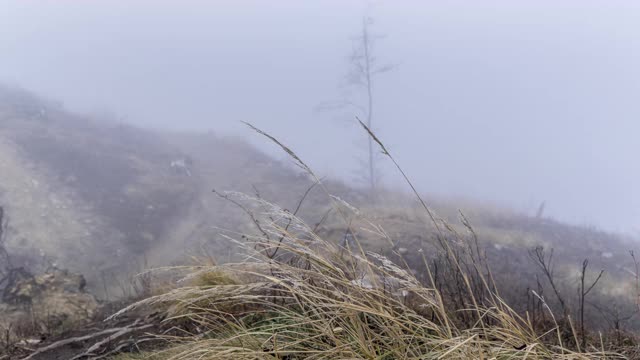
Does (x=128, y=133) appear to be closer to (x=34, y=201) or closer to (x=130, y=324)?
(x=34, y=201)

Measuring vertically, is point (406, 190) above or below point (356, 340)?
below

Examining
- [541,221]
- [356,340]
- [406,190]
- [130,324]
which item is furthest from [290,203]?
[356,340]

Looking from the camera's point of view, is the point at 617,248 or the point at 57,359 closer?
the point at 57,359

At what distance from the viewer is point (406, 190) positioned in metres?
30.2

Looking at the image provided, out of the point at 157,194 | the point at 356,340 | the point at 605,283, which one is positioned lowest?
the point at 605,283

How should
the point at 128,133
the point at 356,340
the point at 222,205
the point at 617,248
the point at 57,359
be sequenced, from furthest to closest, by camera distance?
the point at 128,133, the point at 222,205, the point at 617,248, the point at 57,359, the point at 356,340

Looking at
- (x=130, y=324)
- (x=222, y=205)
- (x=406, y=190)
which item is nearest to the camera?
(x=130, y=324)

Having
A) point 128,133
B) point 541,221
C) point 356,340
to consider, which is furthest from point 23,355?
point 128,133

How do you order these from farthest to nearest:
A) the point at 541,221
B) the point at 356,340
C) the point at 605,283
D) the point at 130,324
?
the point at 541,221
the point at 605,283
the point at 130,324
the point at 356,340

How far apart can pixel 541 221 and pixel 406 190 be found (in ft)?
28.2

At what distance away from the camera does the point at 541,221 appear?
24078 mm

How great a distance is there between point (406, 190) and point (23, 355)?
93.3 ft

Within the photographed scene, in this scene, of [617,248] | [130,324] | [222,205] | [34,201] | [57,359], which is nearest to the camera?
[57,359]

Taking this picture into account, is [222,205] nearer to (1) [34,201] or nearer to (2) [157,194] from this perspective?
(2) [157,194]
